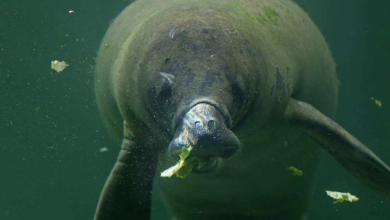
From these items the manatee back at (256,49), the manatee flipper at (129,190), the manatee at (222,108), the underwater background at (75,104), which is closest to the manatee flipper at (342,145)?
the manatee at (222,108)

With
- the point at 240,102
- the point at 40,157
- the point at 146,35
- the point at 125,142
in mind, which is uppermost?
the point at 146,35

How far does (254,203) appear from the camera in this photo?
616 cm

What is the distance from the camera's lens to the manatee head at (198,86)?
3.22 m

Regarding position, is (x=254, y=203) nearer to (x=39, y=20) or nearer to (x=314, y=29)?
(x=314, y=29)

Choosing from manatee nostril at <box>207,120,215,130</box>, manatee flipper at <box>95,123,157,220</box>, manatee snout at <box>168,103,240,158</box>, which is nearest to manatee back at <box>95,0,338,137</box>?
manatee flipper at <box>95,123,157,220</box>

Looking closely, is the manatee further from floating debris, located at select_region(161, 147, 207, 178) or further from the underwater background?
the underwater background

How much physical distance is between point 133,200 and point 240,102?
5.66ft

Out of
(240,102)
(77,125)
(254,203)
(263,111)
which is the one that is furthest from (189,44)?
(77,125)

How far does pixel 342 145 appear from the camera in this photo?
16.8 ft

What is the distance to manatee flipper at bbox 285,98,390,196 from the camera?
16.6 feet

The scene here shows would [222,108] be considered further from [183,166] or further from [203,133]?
[183,166]

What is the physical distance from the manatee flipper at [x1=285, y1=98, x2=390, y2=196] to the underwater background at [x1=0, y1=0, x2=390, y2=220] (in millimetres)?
6532

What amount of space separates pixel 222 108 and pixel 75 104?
36.4ft

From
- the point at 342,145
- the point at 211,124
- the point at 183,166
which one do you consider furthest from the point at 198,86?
the point at 342,145
